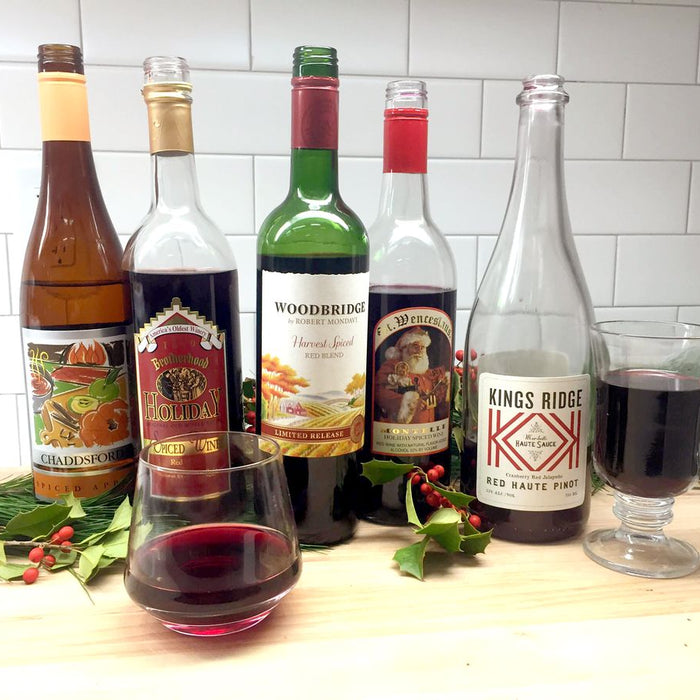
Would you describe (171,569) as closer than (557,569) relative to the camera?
Yes

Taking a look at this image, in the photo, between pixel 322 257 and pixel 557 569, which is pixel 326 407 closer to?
pixel 322 257

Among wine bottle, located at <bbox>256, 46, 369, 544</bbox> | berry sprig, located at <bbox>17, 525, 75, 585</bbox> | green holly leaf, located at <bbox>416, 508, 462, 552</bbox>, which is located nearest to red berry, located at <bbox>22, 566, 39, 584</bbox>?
berry sprig, located at <bbox>17, 525, 75, 585</bbox>

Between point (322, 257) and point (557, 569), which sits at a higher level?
point (322, 257)

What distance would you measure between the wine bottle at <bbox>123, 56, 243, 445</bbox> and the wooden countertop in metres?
0.16

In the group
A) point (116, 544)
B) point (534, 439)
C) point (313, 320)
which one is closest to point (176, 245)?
point (313, 320)

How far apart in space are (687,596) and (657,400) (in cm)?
16

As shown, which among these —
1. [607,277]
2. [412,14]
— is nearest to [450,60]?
[412,14]

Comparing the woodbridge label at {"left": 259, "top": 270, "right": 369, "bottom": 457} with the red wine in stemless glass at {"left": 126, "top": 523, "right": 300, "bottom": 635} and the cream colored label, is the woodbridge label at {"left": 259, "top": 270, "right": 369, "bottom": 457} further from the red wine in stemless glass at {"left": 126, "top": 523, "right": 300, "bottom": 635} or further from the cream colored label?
the cream colored label

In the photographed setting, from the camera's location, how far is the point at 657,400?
1.92 feet

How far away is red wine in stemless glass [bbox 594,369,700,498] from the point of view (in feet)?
1.92

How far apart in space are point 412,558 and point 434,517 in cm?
5

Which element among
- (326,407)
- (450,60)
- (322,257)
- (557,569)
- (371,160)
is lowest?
(557,569)

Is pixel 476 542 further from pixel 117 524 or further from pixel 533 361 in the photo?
pixel 117 524

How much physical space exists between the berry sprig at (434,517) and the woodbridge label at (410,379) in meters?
0.03
